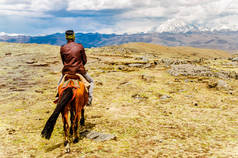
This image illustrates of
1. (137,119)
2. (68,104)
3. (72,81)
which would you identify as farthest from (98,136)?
(137,119)

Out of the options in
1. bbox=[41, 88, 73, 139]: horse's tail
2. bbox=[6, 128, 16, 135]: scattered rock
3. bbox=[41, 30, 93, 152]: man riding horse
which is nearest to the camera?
bbox=[41, 88, 73, 139]: horse's tail

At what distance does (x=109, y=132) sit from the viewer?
36.5 feet

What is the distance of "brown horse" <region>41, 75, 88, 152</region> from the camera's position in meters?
8.35

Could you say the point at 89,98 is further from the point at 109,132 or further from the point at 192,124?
the point at 192,124

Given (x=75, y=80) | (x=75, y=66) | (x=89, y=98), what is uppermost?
(x=75, y=66)

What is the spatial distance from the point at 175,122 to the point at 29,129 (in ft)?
30.0

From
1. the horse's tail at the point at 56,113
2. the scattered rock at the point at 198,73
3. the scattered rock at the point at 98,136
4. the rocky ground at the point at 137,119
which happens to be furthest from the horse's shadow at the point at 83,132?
the scattered rock at the point at 198,73

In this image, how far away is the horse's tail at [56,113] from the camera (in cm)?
831

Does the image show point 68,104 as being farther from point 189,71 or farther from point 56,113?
point 189,71

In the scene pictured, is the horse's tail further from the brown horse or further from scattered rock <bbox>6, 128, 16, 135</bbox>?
scattered rock <bbox>6, 128, 16, 135</bbox>

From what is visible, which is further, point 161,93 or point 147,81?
point 147,81

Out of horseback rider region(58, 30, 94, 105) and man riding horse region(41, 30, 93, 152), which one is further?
horseback rider region(58, 30, 94, 105)

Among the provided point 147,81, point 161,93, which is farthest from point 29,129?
point 147,81

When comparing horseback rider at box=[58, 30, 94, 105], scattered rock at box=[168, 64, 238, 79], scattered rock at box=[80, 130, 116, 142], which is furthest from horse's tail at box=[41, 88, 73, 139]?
scattered rock at box=[168, 64, 238, 79]
